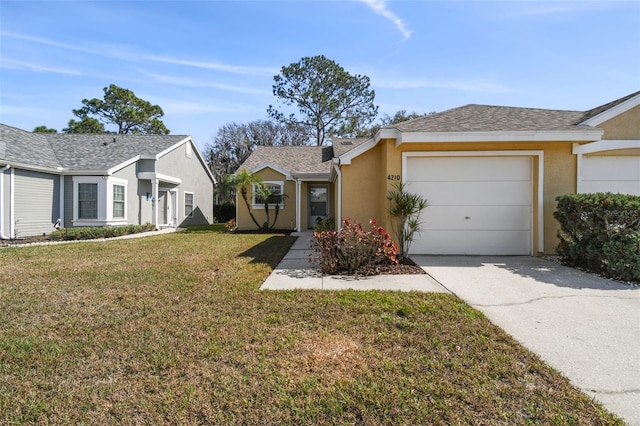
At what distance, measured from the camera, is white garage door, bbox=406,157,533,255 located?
8328 millimetres

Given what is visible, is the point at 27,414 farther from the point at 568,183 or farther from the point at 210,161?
the point at 210,161

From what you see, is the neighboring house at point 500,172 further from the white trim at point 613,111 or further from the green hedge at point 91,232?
the green hedge at point 91,232

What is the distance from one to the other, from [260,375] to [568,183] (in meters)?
9.09

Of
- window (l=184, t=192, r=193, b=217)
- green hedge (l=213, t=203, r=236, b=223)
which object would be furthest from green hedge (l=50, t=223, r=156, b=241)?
green hedge (l=213, t=203, r=236, b=223)

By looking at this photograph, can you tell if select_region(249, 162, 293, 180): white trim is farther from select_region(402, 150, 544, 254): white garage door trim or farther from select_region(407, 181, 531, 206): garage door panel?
select_region(407, 181, 531, 206): garage door panel

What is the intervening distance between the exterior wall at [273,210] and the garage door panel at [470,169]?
912 centimetres

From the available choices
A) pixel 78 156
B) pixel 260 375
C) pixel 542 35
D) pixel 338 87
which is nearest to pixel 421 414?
pixel 260 375

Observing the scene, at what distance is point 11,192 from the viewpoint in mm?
12258

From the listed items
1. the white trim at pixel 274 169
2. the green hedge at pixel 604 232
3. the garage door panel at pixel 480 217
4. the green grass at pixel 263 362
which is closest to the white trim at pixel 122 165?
the white trim at pixel 274 169

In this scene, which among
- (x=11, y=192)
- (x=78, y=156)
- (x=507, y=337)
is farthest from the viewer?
(x=78, y=156)

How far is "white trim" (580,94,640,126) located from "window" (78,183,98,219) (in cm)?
1840

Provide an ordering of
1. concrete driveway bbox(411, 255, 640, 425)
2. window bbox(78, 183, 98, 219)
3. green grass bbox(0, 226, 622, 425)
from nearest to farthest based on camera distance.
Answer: green grass bbox(0, 226, 622, 425)
concrete driveway bbox(411, 255, 640, 425)
window bbox(78, 183, 98, 219)

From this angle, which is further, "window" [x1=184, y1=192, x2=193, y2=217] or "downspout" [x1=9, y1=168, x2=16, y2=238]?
"window" [x1=184, y1=192, x2=193, y2=217]

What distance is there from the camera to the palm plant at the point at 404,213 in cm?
777
